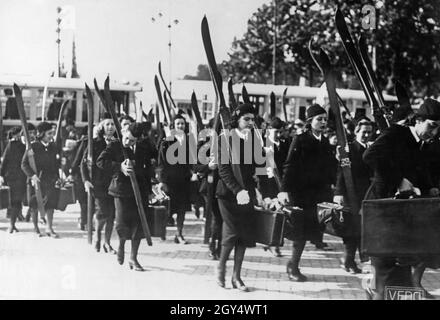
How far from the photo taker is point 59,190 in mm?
9086

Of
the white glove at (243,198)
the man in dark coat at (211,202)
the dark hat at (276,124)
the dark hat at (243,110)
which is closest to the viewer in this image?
the white glove at (243,198)

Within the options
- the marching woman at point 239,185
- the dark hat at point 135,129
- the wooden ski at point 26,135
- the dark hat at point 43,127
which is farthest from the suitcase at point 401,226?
the dark hat at point 43,127

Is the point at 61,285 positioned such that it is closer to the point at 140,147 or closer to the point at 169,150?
the point at 140,147

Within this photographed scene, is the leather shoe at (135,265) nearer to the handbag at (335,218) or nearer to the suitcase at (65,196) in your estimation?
the handbag at (335,218)

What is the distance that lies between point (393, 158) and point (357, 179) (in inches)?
70.1

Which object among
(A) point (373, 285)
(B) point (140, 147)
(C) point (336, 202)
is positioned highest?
(B) point (140, 147)

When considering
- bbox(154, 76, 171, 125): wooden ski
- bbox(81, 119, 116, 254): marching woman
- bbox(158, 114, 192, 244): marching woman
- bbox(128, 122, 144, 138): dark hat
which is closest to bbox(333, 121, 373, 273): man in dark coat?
bbox(128, 122, 144, 138): dark hat

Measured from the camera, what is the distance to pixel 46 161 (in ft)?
29.2

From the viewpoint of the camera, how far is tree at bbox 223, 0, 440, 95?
8.52 meters

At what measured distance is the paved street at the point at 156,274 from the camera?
602 cm

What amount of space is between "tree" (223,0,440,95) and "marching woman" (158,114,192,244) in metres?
1.54

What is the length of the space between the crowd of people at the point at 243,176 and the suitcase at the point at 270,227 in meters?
0.08

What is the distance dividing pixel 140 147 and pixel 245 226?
71.1 inches
